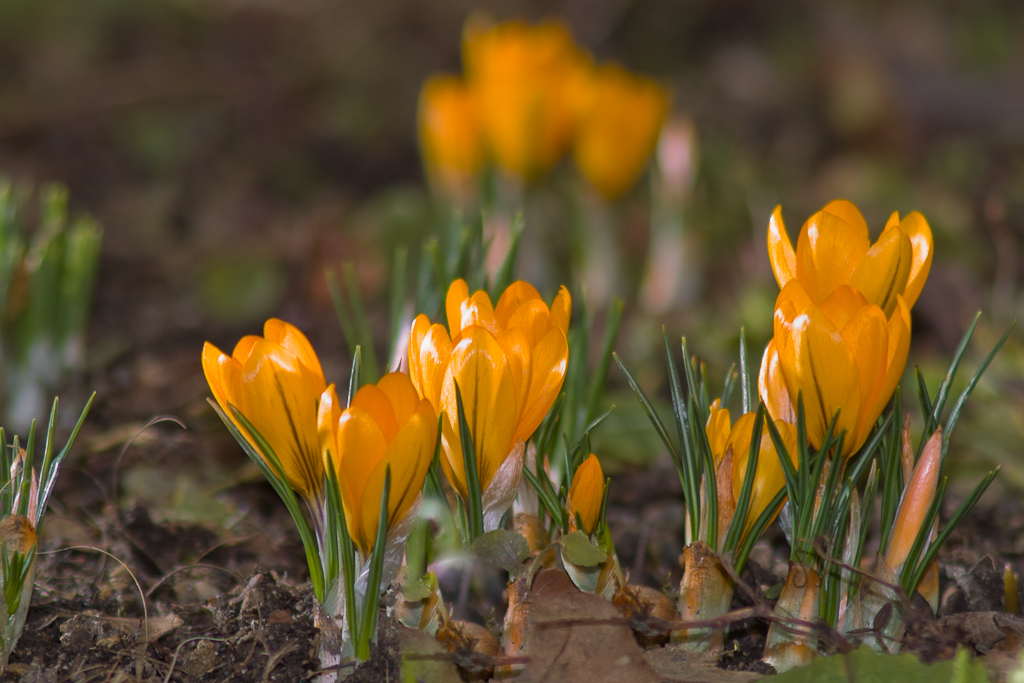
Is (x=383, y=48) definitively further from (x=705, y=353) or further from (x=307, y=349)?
(x=307, y=349)

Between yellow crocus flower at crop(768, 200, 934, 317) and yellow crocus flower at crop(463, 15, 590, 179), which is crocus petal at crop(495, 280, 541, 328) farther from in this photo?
yellow crocus flower at crop(463, 15, 590, 179)

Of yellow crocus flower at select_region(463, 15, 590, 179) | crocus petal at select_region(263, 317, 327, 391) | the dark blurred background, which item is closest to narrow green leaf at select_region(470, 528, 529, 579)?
crocus petal at select_region(263, 317, 327, 391)

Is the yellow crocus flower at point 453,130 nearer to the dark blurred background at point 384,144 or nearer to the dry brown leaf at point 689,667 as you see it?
the dark blurred background at point 384,144

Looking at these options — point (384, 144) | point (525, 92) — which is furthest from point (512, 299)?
point (384, 144)

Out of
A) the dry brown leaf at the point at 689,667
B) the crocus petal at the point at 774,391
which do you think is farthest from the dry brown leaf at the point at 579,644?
the crocus petal at the point at 774,391

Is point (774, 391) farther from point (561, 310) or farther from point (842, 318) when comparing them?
point (561, 310)

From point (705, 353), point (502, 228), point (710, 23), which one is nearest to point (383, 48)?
point (710, 23)
